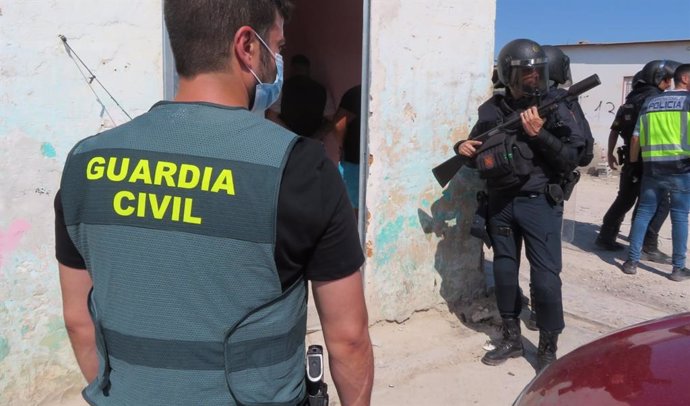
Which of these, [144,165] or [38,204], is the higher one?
[144,165]

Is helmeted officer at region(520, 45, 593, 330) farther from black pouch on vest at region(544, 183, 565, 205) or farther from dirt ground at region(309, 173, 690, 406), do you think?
dirt ground at region(309, 173, 690, 406)

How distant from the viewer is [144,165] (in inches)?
49.7

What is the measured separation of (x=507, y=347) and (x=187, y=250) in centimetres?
331

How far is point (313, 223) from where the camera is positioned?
1.27m

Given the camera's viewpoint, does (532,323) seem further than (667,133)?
No

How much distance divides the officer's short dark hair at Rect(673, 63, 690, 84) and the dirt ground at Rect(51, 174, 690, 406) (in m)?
1.99

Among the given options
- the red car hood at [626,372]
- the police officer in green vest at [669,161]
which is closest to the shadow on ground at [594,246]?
the police officer in green vest at [669,161]

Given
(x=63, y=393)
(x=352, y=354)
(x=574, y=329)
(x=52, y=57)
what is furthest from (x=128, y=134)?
(x=574, y=329)

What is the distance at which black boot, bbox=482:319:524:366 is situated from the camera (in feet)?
13.4

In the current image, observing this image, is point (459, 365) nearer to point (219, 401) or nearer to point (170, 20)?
point (219, 401)

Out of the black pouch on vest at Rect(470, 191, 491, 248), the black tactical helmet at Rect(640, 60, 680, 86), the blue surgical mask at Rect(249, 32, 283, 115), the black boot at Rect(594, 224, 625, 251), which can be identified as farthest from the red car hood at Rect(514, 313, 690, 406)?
the black boot at Rect(594, 224, 625, 251)

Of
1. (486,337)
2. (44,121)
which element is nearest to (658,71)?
(486,337)

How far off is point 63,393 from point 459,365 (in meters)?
Answer: 2.42

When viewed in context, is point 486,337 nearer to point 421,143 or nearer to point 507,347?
point 507,347
